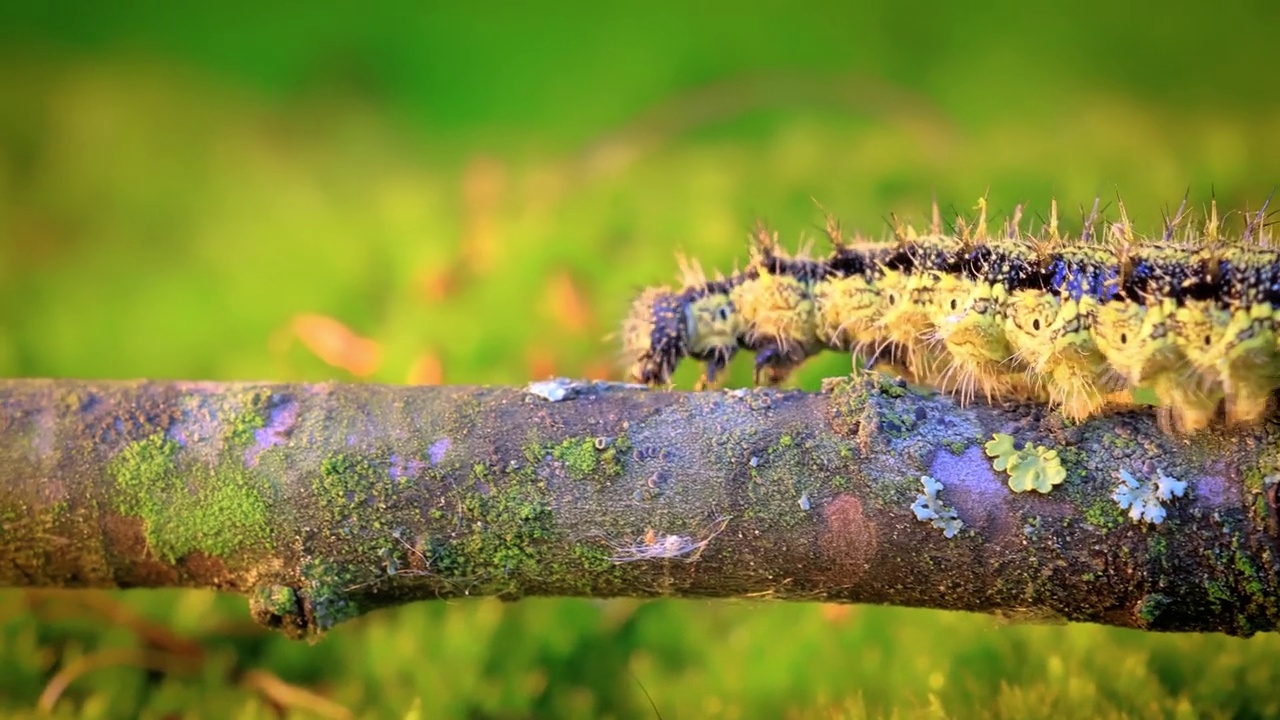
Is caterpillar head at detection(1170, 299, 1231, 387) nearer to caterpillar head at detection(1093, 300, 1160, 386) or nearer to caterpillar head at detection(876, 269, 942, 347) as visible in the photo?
caterpillar head at detection(1093, 300, 1160, 386)

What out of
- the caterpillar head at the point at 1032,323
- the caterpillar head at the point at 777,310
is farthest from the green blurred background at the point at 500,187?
the caterpillar head at the point at 1032,323

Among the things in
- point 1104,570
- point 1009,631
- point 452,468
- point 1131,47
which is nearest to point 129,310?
point 452,468

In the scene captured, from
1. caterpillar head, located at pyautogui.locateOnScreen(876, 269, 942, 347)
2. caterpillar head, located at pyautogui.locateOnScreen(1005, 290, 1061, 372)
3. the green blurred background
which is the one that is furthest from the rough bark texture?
the green blurred background

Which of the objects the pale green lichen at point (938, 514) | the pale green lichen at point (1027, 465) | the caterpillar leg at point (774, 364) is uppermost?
the caterpillar leg at point (774, 364)

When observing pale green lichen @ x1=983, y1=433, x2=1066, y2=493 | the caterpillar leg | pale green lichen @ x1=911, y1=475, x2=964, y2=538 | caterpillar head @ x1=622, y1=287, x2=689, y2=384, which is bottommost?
pale green lichen @ x1=911, y1=475, x2=964, y2=538

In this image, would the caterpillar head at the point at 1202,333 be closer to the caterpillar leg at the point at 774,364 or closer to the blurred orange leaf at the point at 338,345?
the caterpillar leg at the point at 774,364

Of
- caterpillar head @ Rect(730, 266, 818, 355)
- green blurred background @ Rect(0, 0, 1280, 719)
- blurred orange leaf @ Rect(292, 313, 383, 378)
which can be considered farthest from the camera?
blurred orange leaf @ Rect(292, 313, 383, 378)
